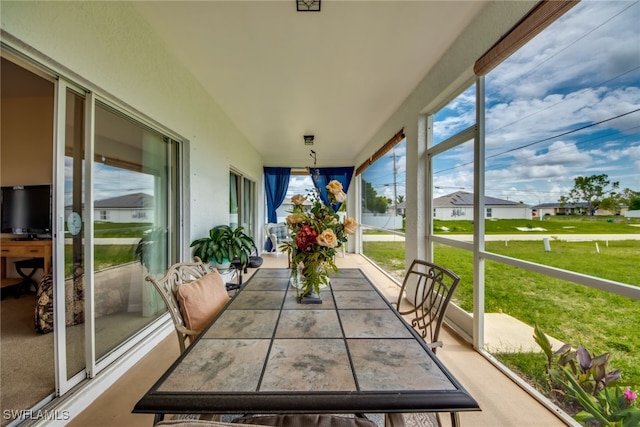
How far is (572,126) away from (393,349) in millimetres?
1642

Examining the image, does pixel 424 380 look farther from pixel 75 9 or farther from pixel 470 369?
pixel 75 9

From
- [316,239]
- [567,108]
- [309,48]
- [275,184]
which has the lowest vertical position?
[316,239]

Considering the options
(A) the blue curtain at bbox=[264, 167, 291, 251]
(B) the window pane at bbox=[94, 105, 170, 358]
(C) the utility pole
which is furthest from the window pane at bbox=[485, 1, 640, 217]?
(A) the blue curtain at bbox=[264, 167, 291, 251]

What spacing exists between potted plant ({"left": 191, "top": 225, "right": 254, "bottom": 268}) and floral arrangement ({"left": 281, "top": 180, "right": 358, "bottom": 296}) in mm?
1706

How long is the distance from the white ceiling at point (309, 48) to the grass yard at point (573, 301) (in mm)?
1815

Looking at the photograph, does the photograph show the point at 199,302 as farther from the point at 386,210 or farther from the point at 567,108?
the point at 386,210

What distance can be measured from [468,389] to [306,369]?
1514 mm

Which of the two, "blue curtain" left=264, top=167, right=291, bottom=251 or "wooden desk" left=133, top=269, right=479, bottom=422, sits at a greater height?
"blue curtain" left=264, top=167, right=291, bottom=251

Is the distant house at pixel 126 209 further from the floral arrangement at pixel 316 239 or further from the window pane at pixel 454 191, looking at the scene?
the window pane at pixel 454 191

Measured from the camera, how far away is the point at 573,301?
1422 mm

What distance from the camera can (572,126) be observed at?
139cm

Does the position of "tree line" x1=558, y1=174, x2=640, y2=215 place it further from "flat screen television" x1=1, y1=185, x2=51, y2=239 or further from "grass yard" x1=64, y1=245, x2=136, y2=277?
"flat screen television" x1=1, y1=185, x2=51, y2=239

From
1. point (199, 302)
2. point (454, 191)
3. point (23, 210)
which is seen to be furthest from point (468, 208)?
point (23, 210)

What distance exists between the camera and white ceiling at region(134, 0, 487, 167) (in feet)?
5.76
